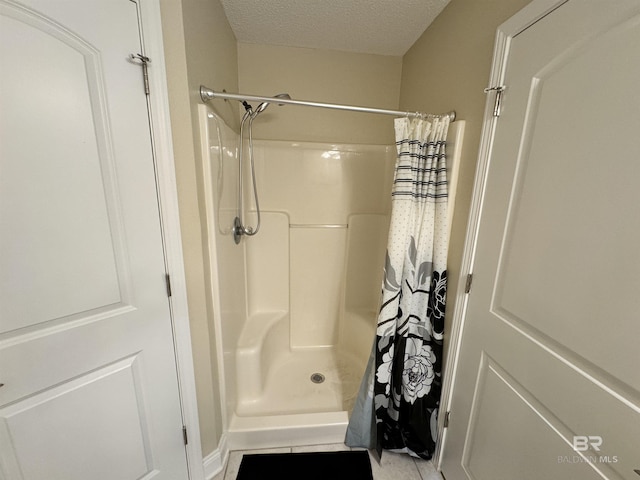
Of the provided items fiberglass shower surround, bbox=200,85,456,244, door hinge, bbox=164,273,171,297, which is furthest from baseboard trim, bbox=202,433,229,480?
fiberglass shower surround, bbox=200,85,456,244

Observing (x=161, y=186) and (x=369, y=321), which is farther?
(x=369, y=321)

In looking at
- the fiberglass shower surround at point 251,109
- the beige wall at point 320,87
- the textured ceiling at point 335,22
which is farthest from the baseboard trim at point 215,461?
the textured ceiling at point 335,22

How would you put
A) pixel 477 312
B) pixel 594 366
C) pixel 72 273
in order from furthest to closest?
1. pixel 477 312
2. pixel 72 273
3. pixel 594 366

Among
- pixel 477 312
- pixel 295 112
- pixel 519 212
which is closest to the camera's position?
pixel 519 212

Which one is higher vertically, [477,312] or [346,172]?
[346,172]

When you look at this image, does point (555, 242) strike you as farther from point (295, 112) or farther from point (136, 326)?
point (295, 112)

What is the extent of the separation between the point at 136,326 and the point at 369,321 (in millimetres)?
1553

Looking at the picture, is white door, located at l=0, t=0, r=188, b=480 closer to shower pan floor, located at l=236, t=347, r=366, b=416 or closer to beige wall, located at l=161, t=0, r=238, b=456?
beige wall, located at l=161, t=0, r=238, b=456

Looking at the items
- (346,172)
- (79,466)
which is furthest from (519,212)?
(79,466)

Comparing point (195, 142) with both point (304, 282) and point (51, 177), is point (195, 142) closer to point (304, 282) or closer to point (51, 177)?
point (51, 177)

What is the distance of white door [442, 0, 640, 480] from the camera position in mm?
624

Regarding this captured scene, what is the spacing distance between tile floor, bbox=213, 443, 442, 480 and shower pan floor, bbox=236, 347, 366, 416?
0.63ft

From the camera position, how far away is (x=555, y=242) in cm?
78

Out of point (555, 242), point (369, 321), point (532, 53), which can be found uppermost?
point (532, 53)
